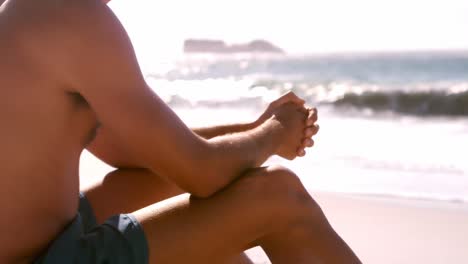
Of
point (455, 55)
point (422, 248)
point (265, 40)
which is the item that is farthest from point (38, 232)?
point (265, 40)

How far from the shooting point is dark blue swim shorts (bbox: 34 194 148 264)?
1449mm

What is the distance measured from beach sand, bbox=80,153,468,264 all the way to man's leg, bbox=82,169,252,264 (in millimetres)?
865

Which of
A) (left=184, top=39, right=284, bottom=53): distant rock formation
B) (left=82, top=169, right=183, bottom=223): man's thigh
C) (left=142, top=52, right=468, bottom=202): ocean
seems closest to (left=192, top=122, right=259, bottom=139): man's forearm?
(left=82, top=169, right=183, bottom=223): man's thigh

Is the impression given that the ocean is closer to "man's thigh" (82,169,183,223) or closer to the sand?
the sand

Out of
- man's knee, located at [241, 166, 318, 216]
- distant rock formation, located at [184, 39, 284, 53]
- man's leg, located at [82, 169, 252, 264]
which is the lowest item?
distant rock formation, located at [184, 39, 284, 53]

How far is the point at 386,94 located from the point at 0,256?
12034 millimetres

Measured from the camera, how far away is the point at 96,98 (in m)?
1.38

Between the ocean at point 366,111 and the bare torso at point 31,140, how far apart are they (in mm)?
2301

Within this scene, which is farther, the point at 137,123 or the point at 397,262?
the point at 397,262

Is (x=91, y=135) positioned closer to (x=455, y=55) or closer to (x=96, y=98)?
(x=96, y=98)

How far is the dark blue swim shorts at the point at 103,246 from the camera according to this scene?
145 centimetres

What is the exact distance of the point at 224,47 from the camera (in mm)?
31375

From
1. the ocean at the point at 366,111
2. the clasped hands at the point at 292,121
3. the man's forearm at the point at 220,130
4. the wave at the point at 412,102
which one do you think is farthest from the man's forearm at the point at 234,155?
the wave at the point at 412,102

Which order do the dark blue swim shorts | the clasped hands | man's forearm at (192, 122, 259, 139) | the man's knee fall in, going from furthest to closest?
man's forearm at (192, 122, 259, 139), the clasped hands, the man's knee, the dark blue swim shorts
